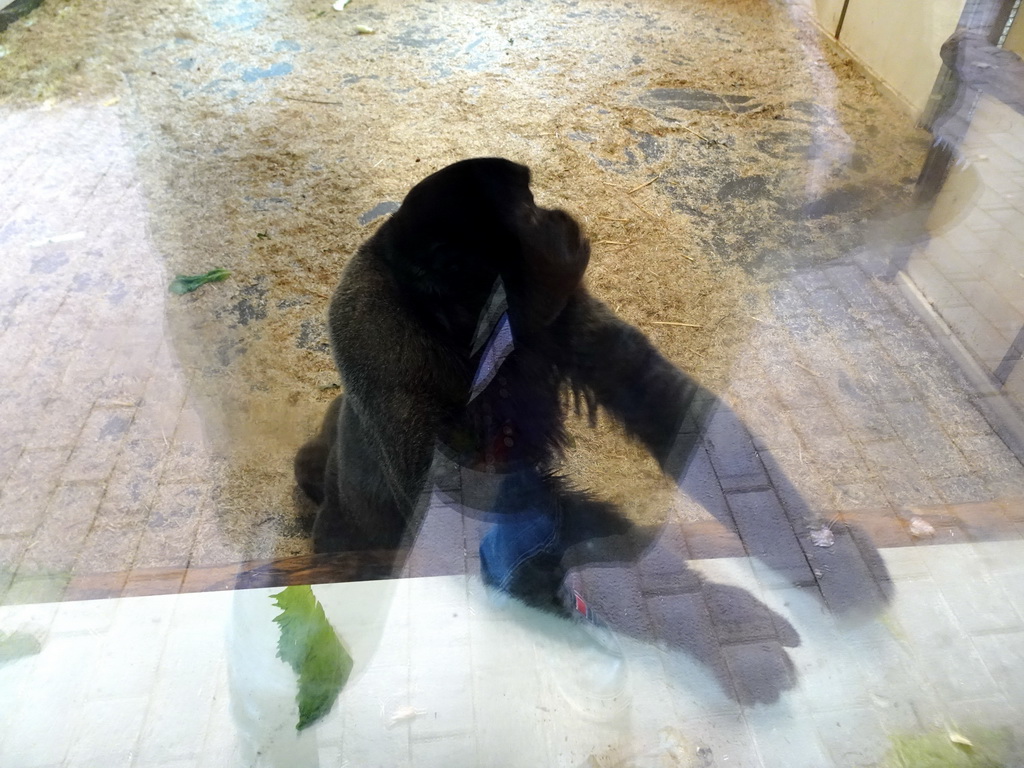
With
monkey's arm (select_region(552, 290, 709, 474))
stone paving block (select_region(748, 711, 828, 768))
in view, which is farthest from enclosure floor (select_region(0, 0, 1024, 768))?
monkey's arm (select_region(552, 290, 709, 474))

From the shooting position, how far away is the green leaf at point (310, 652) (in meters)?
1.28

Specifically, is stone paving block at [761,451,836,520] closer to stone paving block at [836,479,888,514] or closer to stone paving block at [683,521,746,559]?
stone paving block at [836,479,888,514]

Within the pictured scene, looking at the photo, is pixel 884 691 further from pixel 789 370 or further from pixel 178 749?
pixel 178 749

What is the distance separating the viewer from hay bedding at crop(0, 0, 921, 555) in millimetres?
1817

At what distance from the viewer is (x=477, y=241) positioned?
1.20 m

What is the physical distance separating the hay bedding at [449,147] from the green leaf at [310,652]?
8.6 inches

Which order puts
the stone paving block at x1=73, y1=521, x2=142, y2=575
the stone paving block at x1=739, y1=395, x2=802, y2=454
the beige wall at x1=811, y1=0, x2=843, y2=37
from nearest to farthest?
the stone paving block at x1=73, y1=521, x2=142, y2=575 → the stone paving block at x1=739, y1=395, x2=802, y2=454 → the beige wall at x1=811, y1=0, x2=843, y2=37

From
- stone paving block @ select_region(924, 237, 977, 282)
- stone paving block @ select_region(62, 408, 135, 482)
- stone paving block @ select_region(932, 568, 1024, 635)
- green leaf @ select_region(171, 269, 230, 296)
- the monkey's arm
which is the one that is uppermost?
the monkey's arm

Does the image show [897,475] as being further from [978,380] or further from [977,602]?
[978,380]

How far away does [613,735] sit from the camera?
1.24 meters

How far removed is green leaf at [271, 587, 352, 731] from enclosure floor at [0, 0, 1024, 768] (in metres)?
0.04

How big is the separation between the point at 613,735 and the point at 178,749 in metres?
0.77

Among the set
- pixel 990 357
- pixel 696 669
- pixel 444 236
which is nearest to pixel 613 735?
pixel 696 669

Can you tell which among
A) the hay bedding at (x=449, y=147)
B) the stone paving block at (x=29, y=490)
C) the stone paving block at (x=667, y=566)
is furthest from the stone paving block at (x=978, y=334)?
the stone paving block at (x=29, y=490)
